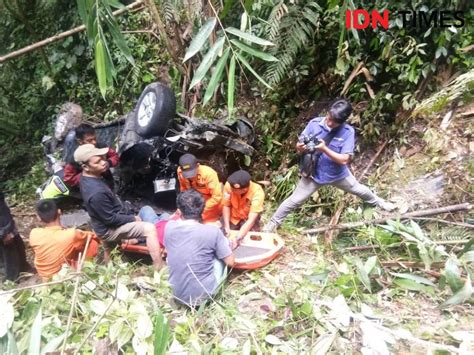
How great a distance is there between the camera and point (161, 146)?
420 centimetres

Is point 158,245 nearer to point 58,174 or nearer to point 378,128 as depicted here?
point 58,174

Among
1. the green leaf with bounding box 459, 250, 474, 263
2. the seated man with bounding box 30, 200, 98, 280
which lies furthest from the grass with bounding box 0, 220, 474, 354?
the seated man with bounding box 30, 200, 98, 280

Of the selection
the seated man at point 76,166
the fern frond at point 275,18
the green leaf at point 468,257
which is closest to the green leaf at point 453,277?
the green leaf at point 468,257

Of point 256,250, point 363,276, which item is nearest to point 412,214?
point 363,276

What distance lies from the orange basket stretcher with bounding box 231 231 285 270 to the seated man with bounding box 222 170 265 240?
97 mm

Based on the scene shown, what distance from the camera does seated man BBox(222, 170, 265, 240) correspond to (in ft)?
12.2

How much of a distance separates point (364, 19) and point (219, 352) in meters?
3.75

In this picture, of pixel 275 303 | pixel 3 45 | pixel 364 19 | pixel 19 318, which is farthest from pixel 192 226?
pixel 3 45

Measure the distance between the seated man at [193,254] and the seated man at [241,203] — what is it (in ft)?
2.40

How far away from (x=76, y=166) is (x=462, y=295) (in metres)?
3.86

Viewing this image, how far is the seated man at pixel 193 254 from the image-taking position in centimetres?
282

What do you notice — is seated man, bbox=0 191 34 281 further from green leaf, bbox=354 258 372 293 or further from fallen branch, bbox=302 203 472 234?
green leaf, bbox=354 258 372 293

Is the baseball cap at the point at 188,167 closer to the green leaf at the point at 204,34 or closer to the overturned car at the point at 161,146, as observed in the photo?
the overturned car at the point at 161,146

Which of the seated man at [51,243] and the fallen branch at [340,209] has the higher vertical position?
the seated man at [51,243]
